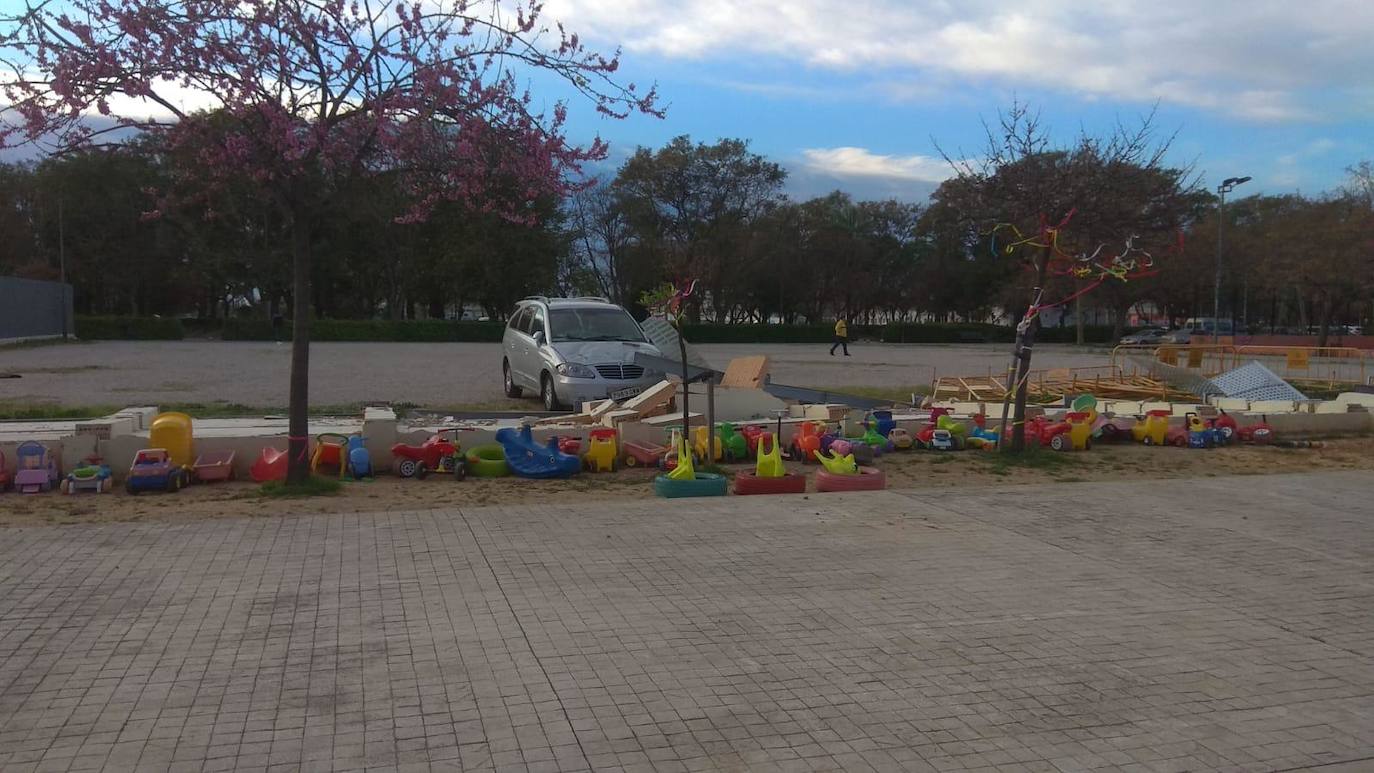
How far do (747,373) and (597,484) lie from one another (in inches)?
250

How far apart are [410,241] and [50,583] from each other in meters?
50.7

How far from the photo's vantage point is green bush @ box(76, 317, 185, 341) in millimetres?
44906

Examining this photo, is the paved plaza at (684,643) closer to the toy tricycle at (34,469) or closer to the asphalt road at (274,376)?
the toy tricycle at (34,469)

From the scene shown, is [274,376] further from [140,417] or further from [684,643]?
[684,643]

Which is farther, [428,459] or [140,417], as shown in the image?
[140,417]

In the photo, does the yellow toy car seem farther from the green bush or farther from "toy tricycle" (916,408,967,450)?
the green bush

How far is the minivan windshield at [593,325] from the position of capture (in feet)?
51.9

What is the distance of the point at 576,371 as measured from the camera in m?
14.5

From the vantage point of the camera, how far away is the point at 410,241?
178ft

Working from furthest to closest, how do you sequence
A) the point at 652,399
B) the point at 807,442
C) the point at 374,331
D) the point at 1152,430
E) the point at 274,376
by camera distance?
the point at 374,331
the point at 274,376
the point at 1152,430
the point at 652,399
the point at 807,442

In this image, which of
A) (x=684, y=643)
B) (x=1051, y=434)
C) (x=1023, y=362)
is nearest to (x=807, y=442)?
(x=1023, y=362)

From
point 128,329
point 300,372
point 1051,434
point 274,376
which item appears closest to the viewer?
point 300,372

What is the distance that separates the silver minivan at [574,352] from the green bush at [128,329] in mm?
35787

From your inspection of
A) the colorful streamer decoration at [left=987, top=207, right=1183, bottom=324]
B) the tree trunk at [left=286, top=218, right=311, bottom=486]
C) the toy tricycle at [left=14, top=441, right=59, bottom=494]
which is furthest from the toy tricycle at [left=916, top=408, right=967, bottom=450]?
the toy tricycle at [left=14, top=441, right=59, bottom=494]
